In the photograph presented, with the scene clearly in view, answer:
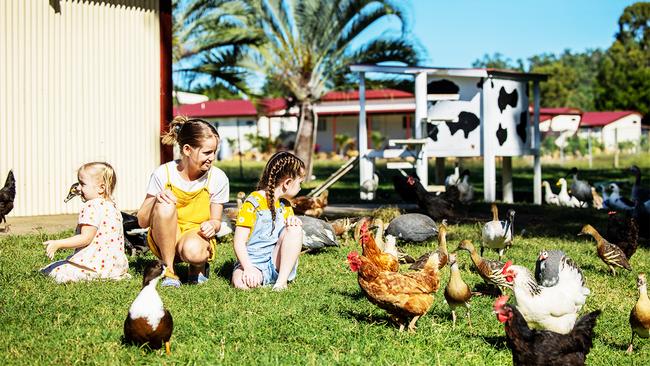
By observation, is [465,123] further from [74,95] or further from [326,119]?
[326,119]

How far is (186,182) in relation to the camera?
7.56 metres

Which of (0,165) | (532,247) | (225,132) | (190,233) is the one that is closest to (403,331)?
(190,233)

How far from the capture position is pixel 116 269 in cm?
759

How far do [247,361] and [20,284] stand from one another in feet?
9.93

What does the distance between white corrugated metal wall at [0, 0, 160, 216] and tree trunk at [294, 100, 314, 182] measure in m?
13.6

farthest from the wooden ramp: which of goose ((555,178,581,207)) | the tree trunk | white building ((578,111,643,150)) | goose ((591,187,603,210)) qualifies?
white building ((578,111,643,150))

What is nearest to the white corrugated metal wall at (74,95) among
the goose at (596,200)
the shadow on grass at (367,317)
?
the shadow on grass at (367,317)

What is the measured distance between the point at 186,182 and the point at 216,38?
1733 centimetres

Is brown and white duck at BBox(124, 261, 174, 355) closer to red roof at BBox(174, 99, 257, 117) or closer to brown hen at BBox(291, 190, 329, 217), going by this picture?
brown hen at BBox(291, 190, 329, 217)

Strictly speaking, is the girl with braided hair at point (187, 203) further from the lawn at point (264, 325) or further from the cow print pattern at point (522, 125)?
the cow print pattern at point (522, 125)

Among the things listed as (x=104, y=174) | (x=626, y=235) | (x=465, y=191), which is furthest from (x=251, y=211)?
(x=465, y=191)

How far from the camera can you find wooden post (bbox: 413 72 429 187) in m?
17.1

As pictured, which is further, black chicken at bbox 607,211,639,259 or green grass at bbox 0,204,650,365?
black chicken at bbox 607,211,639,259

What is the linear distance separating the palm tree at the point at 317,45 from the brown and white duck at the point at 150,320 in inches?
787
